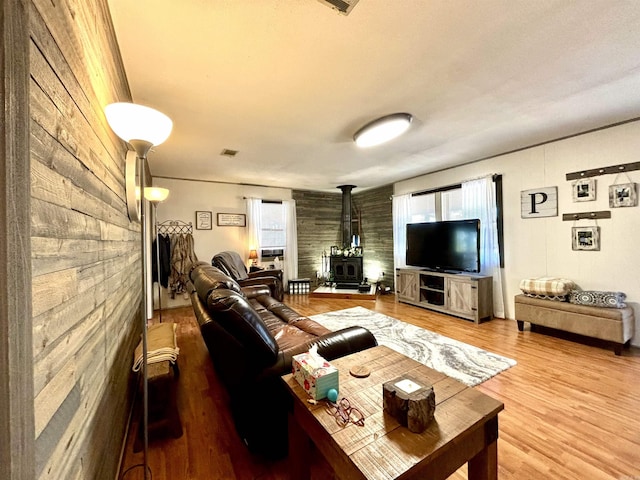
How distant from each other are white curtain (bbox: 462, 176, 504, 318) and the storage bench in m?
0.57

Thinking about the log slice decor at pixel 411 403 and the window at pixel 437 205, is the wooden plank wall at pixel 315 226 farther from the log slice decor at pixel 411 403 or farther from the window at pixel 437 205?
the log slice decor at pixel 411 403

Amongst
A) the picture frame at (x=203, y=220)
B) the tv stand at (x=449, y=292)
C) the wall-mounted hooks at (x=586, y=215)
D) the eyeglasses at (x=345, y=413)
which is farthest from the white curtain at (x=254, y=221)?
the wall-mounted hooks at (x=586, y=215)

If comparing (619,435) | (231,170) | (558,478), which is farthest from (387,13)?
(231,170)

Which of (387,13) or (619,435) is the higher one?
(387,13)

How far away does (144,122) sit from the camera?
1.13 m

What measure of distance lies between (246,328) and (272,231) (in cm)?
467

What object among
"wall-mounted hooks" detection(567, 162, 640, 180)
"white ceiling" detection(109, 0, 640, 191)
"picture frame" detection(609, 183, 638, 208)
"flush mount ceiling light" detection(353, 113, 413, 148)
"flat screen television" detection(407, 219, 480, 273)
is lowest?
"flat screen television" detection(407, 219, 480, 273)

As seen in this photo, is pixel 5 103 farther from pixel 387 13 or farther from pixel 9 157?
pixel 387 13

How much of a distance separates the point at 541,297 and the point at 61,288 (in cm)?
442

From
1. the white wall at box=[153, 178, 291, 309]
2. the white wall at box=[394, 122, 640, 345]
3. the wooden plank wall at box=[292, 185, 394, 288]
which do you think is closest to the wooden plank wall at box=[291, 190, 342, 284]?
the wooden plank wall at box=[292, 185, 394, 288]

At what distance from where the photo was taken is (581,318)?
9.69 feet

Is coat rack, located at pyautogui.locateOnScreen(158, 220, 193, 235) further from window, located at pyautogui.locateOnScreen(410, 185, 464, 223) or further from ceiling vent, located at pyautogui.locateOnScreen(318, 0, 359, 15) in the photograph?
ceiling vent, located at pyautogui.locateOnScreen(318, 0, 359, 15)

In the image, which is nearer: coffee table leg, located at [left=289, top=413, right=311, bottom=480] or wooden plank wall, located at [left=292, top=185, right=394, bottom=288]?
coffee table leg, located at [left=289, top=413, right=311, bottom=480]

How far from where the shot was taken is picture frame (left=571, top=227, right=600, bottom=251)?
3.13m
